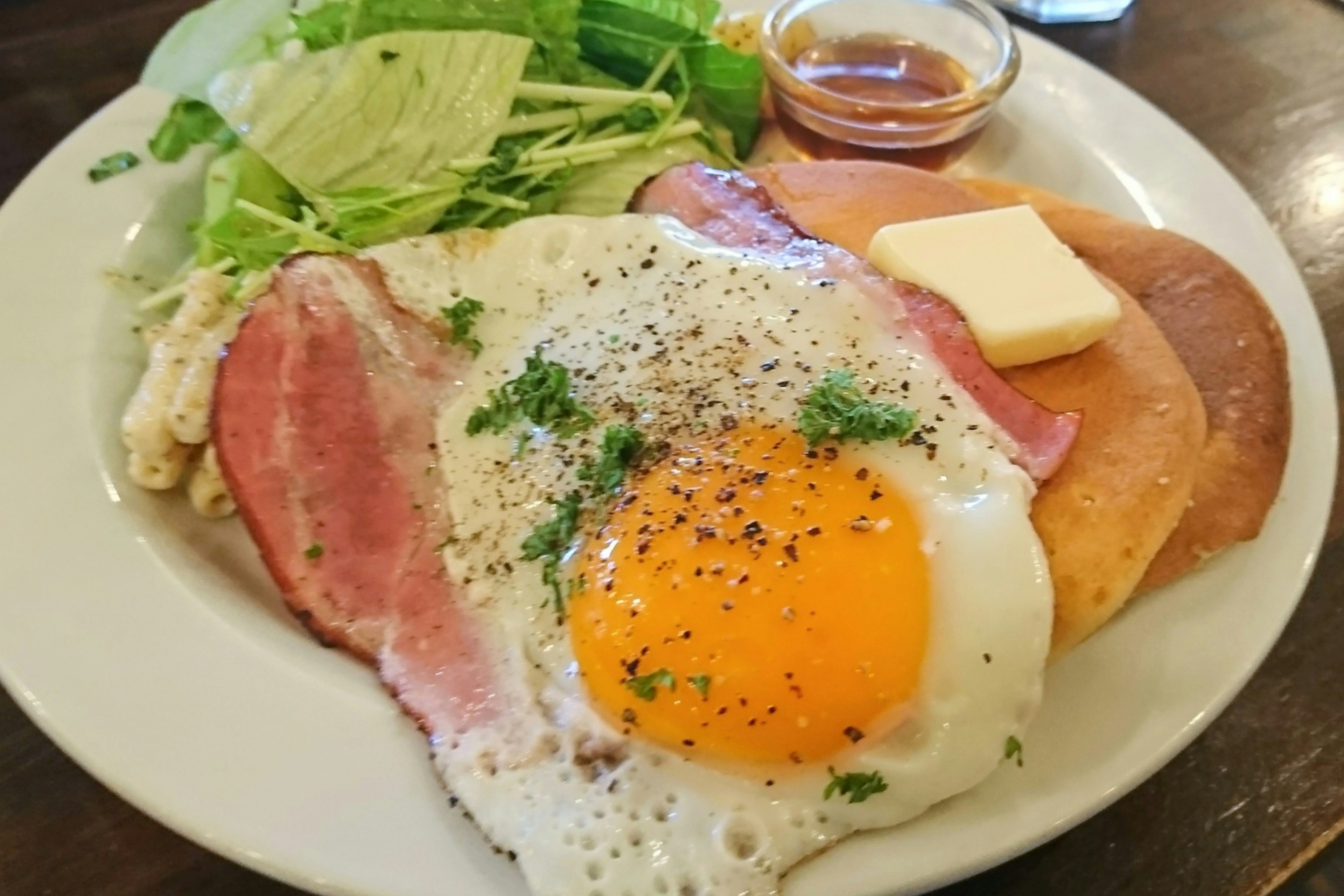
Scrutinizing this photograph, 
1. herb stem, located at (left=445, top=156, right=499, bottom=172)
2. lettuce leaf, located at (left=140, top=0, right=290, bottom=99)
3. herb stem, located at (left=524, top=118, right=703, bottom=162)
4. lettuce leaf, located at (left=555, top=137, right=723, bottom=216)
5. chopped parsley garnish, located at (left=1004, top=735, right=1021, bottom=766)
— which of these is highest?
lettuce leaf, located at (left=140, top=0, right=290, bottom=99)

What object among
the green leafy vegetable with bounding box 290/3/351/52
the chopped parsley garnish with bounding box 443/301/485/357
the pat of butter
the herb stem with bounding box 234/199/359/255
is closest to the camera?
the pat of butter

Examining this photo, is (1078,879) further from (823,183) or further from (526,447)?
(823,183)

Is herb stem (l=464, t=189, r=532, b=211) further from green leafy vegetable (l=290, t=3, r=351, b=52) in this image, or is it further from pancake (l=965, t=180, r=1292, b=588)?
pancake (l=965, t=180, r=1292, b=588)

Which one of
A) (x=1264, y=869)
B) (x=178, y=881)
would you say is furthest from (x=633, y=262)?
(x=1264, y=869)

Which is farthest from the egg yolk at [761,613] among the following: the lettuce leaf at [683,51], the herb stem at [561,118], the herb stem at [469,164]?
the lettuce leaf at [683,51]

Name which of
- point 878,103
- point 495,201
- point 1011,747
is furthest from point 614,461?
point 878,103

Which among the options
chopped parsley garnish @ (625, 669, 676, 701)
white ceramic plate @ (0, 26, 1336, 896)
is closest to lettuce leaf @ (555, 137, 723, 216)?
white ceramic plate @ (0, 26, 1336, 896)

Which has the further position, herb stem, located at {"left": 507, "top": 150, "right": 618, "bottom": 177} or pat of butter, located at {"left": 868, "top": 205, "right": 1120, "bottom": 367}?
herb stem, located at {"left": 507, "top": 150, "right": 618, "bottom": 177}
